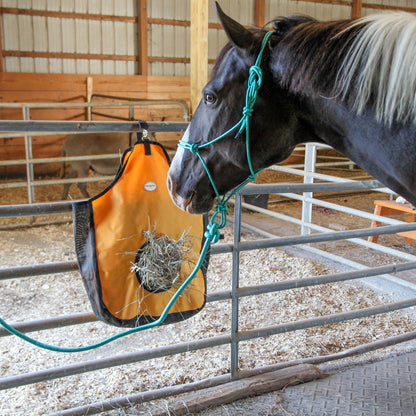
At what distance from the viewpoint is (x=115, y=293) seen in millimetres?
1627

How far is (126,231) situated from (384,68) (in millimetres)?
1000

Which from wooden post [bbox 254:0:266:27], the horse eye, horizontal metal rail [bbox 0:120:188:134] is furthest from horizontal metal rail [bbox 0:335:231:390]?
wooden post [bbox 254:0:266:27]

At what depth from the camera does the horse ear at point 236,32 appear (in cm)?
116

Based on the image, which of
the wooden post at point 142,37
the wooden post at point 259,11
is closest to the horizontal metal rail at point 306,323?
the wooden post at point 142,37

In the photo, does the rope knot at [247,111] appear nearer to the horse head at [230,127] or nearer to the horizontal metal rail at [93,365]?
the horse head at [230,127]

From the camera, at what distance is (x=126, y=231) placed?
1.62 m

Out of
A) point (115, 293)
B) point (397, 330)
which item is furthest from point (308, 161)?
point (115, 293)

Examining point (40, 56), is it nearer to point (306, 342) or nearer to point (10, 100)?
point (10, 100)

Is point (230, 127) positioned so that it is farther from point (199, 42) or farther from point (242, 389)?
point (199, 42)

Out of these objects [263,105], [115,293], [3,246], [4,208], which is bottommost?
[3,246]

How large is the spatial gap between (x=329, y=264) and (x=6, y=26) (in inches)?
274

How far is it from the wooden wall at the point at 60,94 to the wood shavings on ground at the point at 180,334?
4.42 metres

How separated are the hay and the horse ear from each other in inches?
28.3

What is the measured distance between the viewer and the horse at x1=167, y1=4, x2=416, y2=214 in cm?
108
